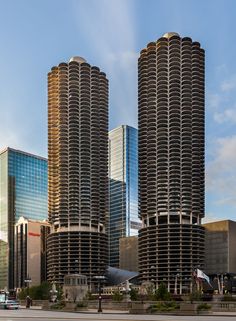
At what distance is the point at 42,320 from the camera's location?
39188 millimetres

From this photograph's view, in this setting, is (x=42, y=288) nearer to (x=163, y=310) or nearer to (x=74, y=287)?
(x=74, y=287)

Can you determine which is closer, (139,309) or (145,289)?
(139,309)

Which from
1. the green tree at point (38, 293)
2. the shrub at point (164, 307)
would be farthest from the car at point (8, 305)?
the green tree at point (38, 293)

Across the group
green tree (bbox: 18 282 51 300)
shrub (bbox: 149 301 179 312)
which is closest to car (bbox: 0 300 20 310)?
shrub (bbox: 149 301 179 312)

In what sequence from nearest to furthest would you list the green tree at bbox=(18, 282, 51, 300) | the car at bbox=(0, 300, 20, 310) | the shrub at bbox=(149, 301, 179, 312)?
1. the shrub at bbox=(149, 301, 179, 312)
2. the car at bbox=(0, 300, 20, 310)
3. the green tree at bbox=(18, 282, 51, 300)

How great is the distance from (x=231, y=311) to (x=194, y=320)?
18.3 metres

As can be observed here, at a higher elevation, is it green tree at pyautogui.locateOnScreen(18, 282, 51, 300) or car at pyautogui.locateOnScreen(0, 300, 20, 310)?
car at pyautogui.locateOnScreen(0, 300, 20, 310)

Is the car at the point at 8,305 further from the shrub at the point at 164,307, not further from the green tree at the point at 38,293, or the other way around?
the green tree at the point at 38,293

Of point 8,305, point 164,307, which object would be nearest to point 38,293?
point 8,305

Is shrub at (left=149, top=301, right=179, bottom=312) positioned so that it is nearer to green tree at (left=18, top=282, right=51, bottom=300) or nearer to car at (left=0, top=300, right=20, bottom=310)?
car at (left=0, top=300, right=20, bottom=310)

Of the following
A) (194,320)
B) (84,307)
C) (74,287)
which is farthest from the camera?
(74,287)

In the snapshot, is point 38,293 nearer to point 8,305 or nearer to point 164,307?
point 8,305

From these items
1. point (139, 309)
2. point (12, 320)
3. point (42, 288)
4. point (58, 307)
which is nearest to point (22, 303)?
point (58, 307)

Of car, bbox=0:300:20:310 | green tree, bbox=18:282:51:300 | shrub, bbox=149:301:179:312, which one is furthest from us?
green tree, bbox=18:282:51:300
